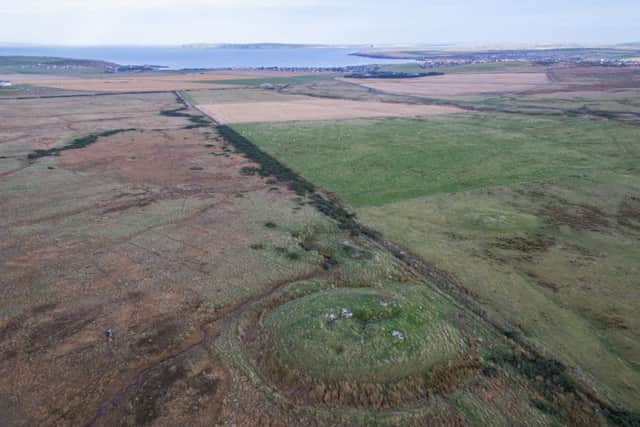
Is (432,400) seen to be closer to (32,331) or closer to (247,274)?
(247,274)

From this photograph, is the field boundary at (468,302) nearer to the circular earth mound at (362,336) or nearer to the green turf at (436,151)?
the circular earth mound at (362,336)

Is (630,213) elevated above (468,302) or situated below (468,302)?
above

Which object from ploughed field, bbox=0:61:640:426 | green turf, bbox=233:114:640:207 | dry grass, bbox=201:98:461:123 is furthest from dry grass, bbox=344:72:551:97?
ploughed field, bbox=0:61:640:426

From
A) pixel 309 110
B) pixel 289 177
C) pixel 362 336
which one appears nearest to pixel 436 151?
pixel 289 177

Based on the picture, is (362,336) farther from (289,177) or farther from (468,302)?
(289,177)

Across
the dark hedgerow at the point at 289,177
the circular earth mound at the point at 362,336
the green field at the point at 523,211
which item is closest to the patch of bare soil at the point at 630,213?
the green field at the point at 523,211

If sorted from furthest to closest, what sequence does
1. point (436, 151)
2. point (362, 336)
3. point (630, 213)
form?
point (436, 151), point (630, 213), point (362, 336)

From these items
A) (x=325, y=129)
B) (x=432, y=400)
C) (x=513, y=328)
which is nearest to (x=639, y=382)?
(x=513, y=328)
